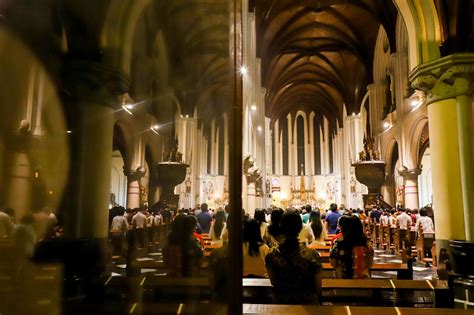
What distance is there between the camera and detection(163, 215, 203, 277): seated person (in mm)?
990

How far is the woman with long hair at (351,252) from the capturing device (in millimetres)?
3572

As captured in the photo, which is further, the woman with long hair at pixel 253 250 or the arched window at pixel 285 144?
the arched window at pixel 285 144

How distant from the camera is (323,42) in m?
23.0

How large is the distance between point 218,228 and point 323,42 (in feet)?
77.9

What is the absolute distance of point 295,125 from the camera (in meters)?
37.8

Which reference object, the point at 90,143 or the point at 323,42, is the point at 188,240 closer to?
the point at 90,143

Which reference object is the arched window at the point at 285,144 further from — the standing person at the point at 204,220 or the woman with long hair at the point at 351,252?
the standing person at the point at 204,220

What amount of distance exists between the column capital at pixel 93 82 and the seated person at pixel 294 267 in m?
1.81

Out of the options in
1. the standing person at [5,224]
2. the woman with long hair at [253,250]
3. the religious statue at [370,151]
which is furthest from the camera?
the religious statue at [370,151]

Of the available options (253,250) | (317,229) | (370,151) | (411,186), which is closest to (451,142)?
(317,229)

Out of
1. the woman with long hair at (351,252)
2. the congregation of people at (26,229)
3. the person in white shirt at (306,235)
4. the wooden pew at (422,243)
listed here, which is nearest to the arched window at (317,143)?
the wooden pew at (422,243)

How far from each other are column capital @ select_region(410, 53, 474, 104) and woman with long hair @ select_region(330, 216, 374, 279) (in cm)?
415

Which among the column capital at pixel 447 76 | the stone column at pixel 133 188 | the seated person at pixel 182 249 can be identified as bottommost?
the seated person at pixel 182 249

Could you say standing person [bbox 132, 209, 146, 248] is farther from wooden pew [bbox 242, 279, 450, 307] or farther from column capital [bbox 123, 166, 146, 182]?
wooden pew [bbox 242, 279, 450, 307]
